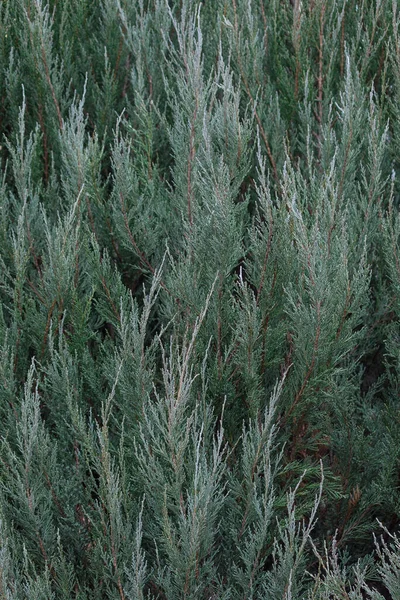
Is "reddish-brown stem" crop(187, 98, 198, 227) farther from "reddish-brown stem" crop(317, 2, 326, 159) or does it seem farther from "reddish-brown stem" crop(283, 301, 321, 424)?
"reddish-brown stem" crop(317, 2, 326, 159)

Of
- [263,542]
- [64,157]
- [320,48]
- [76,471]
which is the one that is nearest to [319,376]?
[263,542]

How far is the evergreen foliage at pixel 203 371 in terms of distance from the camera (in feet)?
6.66

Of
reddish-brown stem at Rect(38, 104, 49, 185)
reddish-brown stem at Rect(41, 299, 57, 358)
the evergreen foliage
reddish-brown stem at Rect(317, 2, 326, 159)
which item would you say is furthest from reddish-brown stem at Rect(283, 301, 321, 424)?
reddish-brown stem at Rect(38, 104, 49, 185)

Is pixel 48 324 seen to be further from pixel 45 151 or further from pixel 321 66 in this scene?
pixel 321 66

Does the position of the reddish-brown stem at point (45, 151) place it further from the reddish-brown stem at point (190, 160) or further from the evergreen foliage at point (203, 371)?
the reddish-brown stem at point (190, 160)

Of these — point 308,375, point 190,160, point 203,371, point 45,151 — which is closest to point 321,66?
point 190,160

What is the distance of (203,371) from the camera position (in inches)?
82.3

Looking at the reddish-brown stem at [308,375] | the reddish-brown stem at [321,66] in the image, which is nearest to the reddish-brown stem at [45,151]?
the reddish-brown stem at [321,66]

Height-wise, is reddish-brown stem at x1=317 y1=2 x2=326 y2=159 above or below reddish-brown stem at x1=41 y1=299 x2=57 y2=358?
above

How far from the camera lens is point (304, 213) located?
2660 mm

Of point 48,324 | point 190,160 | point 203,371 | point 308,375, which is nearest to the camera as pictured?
point 203,371

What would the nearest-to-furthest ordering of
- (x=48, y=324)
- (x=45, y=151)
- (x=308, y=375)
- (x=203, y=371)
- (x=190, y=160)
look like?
(x=203, y=371)
(x=308, y=375)
(x=48, y=324)
(x=190, y=160)
(x=45, y=151)

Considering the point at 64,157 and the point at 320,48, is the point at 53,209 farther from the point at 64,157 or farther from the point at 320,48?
the point at 320,48

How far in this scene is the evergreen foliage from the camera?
203cm
